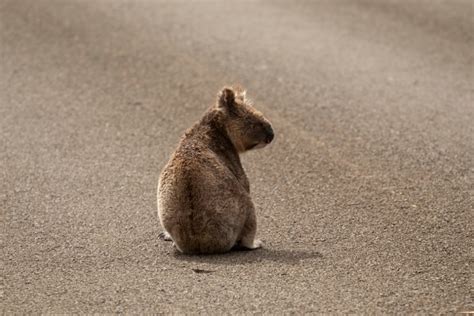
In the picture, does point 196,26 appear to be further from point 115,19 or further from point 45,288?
point 45,288

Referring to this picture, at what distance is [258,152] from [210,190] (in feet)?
12.6

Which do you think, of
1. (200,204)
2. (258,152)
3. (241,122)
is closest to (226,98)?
(241,122)

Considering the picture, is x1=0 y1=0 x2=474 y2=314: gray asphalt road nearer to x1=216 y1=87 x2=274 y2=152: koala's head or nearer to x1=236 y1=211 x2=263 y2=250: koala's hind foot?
x1=236 y1=211 x2=263 y2=250: koala's hind foot

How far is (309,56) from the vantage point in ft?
51.4

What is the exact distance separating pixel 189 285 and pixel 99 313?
77 cm

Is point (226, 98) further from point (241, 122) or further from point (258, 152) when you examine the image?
point (258, 152)

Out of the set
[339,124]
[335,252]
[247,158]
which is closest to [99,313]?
[335,252]

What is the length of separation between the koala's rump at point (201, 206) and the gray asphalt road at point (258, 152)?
18 centimetres

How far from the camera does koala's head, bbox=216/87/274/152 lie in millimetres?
8992

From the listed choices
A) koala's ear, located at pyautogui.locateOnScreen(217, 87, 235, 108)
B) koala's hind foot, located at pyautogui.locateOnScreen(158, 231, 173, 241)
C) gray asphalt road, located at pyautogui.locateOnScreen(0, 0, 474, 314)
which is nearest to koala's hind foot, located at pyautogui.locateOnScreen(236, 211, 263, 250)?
gray asphalt road, located at pyautogui.locateOnScreen(0, 0, 474, 314)

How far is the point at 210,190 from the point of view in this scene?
27.0 ft

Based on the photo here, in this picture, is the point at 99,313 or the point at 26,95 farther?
the point at 26,95

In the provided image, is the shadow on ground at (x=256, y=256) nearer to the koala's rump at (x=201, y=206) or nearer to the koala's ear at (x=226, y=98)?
the koala's rump at (x=201, y=206)

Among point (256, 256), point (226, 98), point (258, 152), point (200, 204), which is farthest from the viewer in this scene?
point (258, 152)
